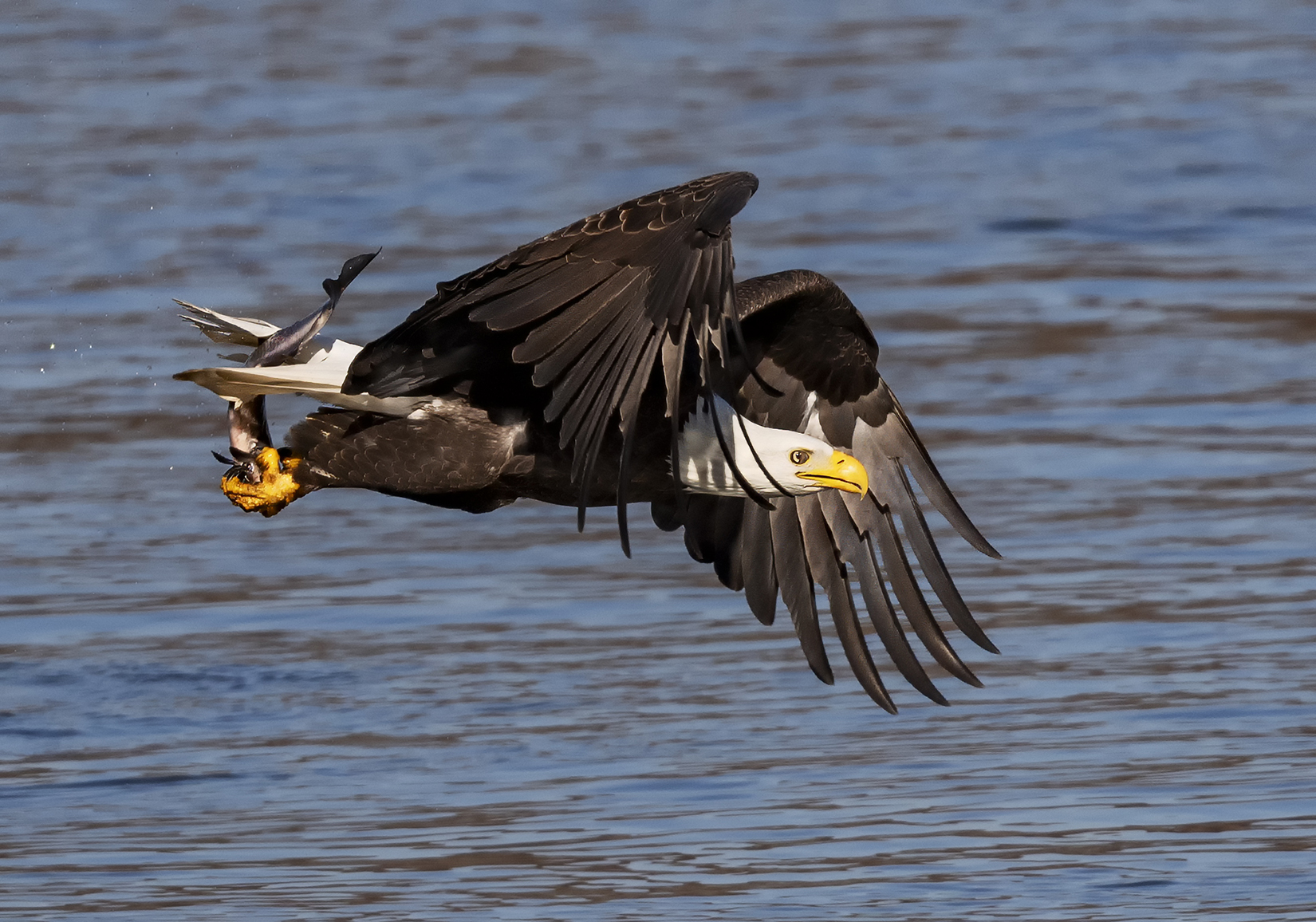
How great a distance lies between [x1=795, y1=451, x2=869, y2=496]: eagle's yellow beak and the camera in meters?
5.56

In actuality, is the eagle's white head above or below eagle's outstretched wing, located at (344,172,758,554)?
below

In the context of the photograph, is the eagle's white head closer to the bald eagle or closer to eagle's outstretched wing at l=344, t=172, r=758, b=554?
the bald eagle

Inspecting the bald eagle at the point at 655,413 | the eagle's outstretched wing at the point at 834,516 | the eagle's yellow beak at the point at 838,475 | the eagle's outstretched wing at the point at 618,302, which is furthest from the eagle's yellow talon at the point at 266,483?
the eagle's yellow beak at the point at 838,475

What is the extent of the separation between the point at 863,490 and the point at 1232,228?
5897 mm

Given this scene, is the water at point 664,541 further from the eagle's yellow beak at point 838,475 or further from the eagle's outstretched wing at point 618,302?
the eagle's outstretched wing at point 618,302

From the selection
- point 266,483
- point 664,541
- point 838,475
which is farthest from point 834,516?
point 664,541

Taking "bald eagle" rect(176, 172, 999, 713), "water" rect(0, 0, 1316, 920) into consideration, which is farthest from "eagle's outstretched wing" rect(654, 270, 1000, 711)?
"water" rect(0, 0, 1316, 920)

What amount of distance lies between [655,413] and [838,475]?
0.41 m

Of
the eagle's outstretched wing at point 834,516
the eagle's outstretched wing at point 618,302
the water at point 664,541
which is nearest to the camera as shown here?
the eagle's outstretched wing at point 618,302

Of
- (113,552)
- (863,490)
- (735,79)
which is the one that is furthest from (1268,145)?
(863,490)

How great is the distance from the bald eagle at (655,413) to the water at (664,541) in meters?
0.48

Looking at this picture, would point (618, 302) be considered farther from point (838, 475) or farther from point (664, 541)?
point (664, 541)

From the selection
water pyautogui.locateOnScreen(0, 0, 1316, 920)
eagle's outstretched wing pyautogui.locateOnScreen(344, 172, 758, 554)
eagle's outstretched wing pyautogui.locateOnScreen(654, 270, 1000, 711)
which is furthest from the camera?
eagle's outstretched wing pyautogui.locateOnScreen(654, 270, 1000, 711)

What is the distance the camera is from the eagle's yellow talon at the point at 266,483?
5516 millimetres
